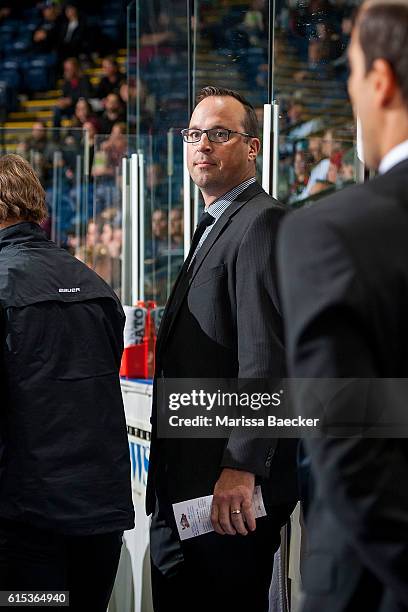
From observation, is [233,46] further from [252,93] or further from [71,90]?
[71,90]

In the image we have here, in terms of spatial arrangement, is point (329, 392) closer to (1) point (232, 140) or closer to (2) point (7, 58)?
(1) point (232, 140)

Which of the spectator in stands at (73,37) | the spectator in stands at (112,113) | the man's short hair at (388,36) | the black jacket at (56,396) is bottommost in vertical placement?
the black jacket at (56,396)

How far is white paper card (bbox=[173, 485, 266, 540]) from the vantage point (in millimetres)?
2217

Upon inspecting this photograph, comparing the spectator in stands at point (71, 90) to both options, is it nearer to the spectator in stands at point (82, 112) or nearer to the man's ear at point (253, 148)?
the spectator in stands at point (82, 112)

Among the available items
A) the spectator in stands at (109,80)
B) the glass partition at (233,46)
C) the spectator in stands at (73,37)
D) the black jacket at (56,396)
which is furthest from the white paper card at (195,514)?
the spectator in stands at (73,37)

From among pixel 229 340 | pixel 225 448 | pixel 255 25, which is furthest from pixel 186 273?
pixel 255 25

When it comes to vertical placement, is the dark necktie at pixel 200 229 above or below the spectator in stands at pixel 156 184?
below

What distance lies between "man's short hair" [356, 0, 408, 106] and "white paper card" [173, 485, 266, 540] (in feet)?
4.09

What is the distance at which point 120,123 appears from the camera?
9977 mm

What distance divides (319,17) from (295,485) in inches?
60.9

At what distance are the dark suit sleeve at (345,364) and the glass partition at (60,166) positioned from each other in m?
4.17

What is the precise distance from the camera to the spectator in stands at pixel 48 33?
41.8 feet

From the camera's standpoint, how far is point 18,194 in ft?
7.99

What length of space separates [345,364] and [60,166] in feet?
14.8
